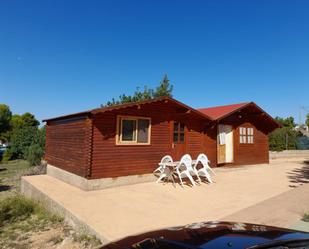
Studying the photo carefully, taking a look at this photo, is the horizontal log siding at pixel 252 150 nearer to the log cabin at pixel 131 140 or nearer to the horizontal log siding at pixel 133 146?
the log cabin at pixel 131 140

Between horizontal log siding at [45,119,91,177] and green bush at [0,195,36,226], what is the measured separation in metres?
1.84

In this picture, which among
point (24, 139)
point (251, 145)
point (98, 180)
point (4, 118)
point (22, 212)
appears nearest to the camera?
point (22, 212)

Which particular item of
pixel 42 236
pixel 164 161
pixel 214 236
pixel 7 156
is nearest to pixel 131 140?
pixel 164 161

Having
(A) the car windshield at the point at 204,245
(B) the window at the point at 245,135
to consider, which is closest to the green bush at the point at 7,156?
(B) the window at the point at 245,135

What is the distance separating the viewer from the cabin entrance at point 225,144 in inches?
561

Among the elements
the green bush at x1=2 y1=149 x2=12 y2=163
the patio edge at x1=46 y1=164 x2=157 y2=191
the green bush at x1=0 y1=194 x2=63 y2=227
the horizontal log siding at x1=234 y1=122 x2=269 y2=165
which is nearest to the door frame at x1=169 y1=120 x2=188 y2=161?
the patio edge at x1=46 y1=164 x2=157 y2=191

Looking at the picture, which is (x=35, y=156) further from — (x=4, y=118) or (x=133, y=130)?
(x=4, y=118)

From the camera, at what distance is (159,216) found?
6.36m

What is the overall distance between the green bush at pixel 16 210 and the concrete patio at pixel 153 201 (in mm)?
454

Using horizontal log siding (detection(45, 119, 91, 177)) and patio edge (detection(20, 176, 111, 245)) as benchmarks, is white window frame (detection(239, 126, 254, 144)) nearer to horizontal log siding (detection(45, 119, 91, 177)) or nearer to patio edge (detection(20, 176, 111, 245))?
horizontal log siding (detection(45, 119, 91, 177))

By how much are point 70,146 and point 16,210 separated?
119 inches

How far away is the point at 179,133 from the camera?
12117mm

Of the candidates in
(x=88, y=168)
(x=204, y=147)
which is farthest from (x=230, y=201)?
(x=204, y=147)

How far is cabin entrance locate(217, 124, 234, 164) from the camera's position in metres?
14.2
